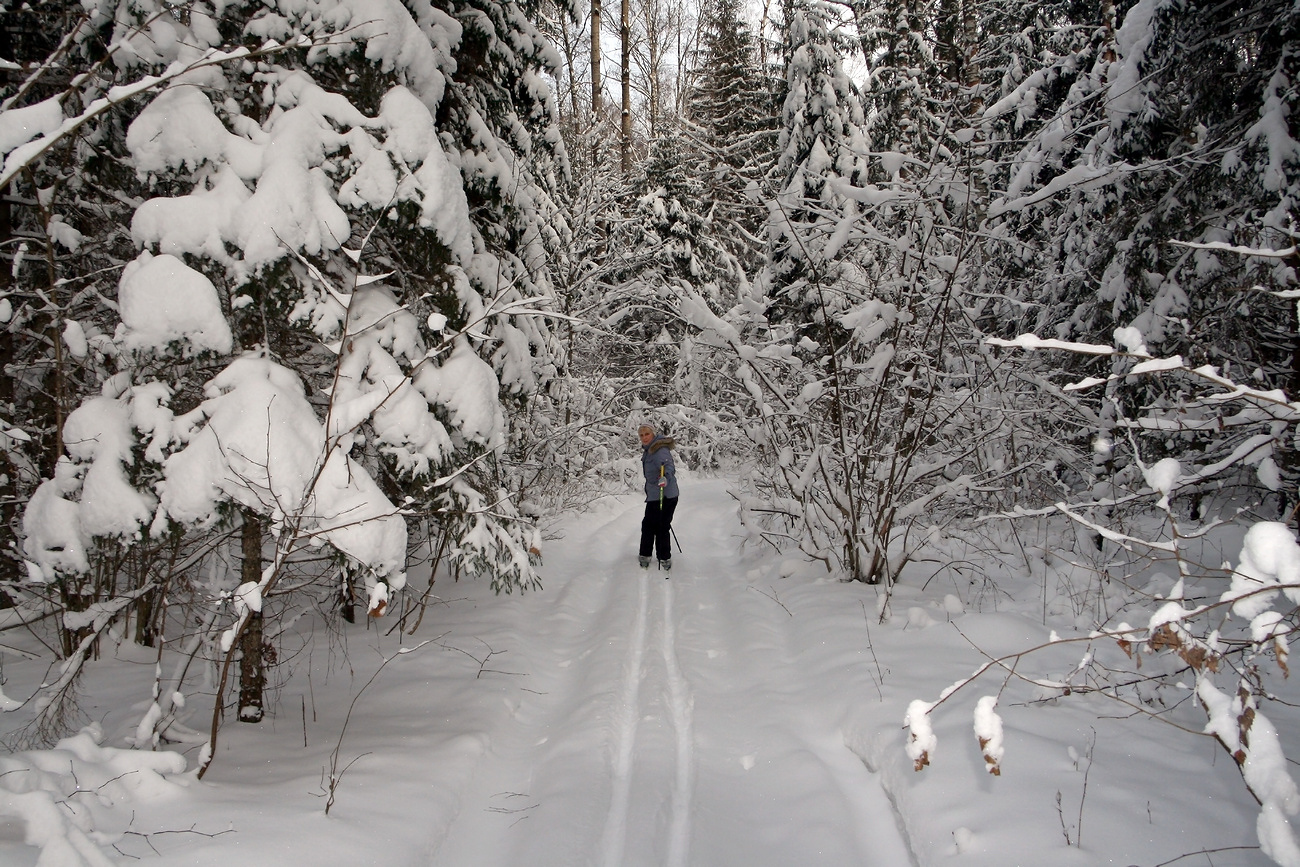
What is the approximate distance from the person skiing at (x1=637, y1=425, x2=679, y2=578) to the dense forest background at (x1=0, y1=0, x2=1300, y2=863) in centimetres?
163

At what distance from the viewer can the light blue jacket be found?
9.41 m

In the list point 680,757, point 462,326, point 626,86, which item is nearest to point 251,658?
point 462,326

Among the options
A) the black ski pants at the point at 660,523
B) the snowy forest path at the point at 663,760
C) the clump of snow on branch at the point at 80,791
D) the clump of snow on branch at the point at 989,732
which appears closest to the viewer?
the clump of snow on branch at the point at 989,732

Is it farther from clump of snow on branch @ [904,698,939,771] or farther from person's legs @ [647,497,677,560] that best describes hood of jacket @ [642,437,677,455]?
clump of snow on branch @ [904,698,939,771]

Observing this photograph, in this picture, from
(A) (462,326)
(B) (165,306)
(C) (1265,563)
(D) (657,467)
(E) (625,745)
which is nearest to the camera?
(C) (1265,563)

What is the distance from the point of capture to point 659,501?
9344 millimetres

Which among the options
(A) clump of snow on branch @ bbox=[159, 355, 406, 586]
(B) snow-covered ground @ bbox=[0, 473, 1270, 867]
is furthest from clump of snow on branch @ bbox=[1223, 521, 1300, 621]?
(A) clump of snow on branch @ bbox=[159, 355, 406, 586]

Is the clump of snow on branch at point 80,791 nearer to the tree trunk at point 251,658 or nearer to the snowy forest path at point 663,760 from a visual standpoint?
the tree trunk at point 251,658

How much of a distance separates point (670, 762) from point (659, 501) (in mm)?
5283

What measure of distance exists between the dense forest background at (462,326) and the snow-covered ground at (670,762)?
51 centimetres

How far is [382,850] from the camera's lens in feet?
10.4

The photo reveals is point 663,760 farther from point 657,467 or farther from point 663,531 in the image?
point 657,467

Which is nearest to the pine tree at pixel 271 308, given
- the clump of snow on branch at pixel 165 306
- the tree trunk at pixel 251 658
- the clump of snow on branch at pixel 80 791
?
the clump of snow on branch at pixel 165 306

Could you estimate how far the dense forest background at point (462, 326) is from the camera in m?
3.71
